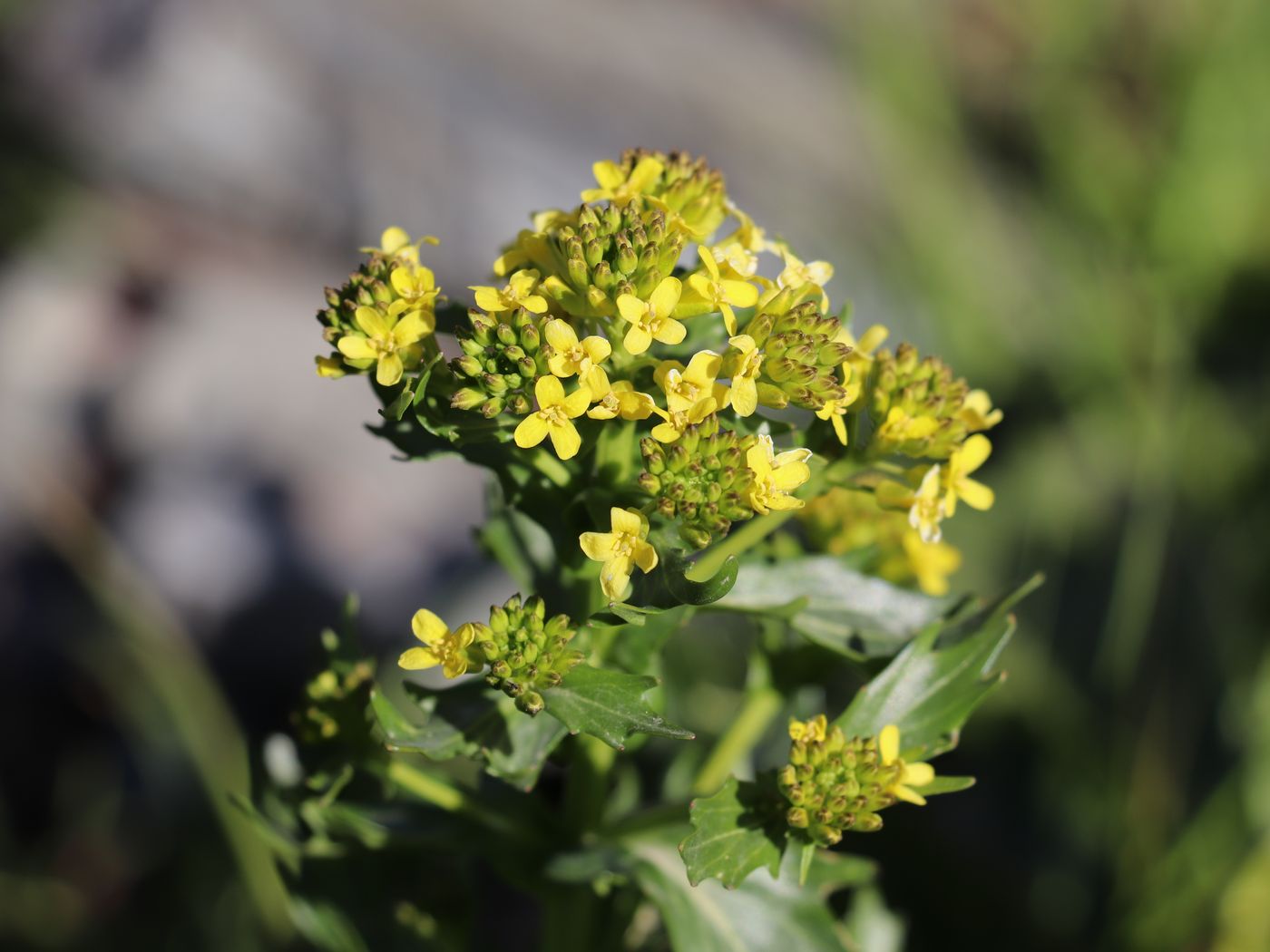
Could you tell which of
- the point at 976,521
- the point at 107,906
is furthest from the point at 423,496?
the point at 976,521

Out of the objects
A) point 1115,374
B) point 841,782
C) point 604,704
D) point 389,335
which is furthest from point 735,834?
point 1115,374

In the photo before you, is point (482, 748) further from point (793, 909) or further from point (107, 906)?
point (107, 906)

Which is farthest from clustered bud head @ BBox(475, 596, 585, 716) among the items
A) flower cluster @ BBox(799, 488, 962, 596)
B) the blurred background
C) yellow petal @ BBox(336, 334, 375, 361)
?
the blurred background

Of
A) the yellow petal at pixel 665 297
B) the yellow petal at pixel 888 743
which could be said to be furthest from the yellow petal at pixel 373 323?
the yellow petal at pixel 888 743

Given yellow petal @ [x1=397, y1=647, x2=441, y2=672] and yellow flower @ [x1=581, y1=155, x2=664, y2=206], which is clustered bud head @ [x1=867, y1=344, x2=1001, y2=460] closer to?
yellow flower @ [x1=581, y1=155, x2=664, y2=206]

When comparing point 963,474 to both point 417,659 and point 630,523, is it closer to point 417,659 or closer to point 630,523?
point 630,523

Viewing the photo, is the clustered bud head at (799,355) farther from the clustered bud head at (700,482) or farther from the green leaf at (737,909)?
the green leaf at (737,909)

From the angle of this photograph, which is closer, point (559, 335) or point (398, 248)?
point (559, 335)
